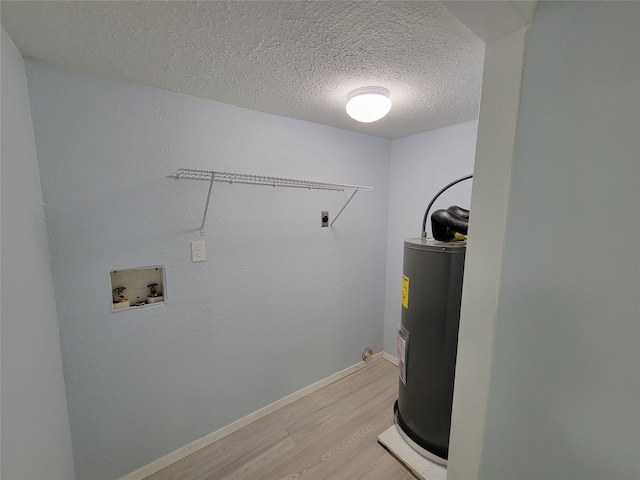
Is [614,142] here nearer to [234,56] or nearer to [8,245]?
[234,56]

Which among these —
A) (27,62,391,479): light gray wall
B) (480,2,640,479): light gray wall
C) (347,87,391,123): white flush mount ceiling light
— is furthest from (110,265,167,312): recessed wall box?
(480,2,640,479): light gray wall

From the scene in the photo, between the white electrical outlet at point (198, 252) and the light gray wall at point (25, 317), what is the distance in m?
0.59

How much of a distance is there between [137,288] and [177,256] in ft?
0.86

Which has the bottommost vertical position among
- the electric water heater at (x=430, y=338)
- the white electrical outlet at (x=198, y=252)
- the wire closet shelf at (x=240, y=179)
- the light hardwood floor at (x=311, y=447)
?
the light hardwood floor at (x=311, y=447)

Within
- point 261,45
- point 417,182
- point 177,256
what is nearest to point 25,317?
point 177,256

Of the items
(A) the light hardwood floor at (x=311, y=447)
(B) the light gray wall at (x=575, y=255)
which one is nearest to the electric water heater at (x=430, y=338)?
Answer: (A) the light hardwood floor at (x=311, y=447)

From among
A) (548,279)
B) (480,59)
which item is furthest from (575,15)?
(548,279)

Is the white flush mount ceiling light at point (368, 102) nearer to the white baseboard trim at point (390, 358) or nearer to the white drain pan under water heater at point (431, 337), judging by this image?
the white drain pan under water heater at point (431, 337)

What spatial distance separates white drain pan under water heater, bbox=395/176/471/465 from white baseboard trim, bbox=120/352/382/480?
777 mm

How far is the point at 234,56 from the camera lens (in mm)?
1091

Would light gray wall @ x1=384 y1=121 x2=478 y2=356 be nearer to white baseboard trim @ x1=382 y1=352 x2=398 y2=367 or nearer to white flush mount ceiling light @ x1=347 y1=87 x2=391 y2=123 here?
white baseboard trim @ x1=382 y1=352 x2=398 y2=367

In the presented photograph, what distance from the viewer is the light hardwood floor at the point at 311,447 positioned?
1.47 meters

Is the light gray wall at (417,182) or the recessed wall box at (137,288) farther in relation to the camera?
the light gray wall at (417,182)

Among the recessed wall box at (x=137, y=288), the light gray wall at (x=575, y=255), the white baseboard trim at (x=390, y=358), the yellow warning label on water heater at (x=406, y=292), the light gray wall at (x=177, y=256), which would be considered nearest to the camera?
the light gray wall at (x=575, y=255)
